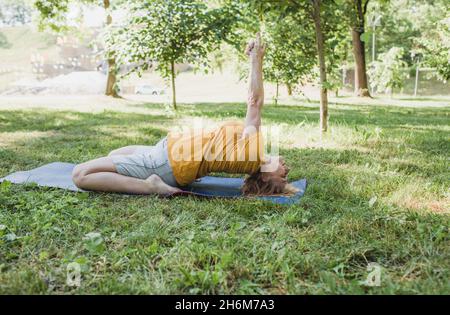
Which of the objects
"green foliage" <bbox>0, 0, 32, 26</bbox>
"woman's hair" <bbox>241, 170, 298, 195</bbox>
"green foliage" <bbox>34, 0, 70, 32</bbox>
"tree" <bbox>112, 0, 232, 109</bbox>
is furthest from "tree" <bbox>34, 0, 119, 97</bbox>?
"green foliage" <bbox>0, 0, 32, 26</bbox>

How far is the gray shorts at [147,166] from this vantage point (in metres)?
3.62

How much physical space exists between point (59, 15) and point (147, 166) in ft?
40.2

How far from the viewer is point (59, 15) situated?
1379 cm

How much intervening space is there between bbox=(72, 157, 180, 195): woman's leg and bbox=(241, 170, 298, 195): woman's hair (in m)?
0.65

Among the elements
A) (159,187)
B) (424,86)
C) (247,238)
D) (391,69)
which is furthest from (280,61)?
(424,86)

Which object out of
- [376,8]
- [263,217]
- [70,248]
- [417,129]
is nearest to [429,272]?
[263,217]

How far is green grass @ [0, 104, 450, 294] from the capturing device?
2.03 metres

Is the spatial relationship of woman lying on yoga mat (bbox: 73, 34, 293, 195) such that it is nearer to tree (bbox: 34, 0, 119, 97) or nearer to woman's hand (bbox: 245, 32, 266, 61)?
woman's hand (bbox: 245, 32, 266, 61)

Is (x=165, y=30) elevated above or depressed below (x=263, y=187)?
above

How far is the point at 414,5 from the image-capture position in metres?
30.8

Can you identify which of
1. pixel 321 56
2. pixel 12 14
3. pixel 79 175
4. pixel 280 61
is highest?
pixel 12 14

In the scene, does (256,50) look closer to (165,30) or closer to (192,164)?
(192,164)

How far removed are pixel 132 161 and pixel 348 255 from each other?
6.89 feet

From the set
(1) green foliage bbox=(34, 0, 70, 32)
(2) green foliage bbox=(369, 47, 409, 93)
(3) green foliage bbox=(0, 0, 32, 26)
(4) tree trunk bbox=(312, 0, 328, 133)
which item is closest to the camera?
(4) tree trunk bbox=(312, 0, 328, 133)
